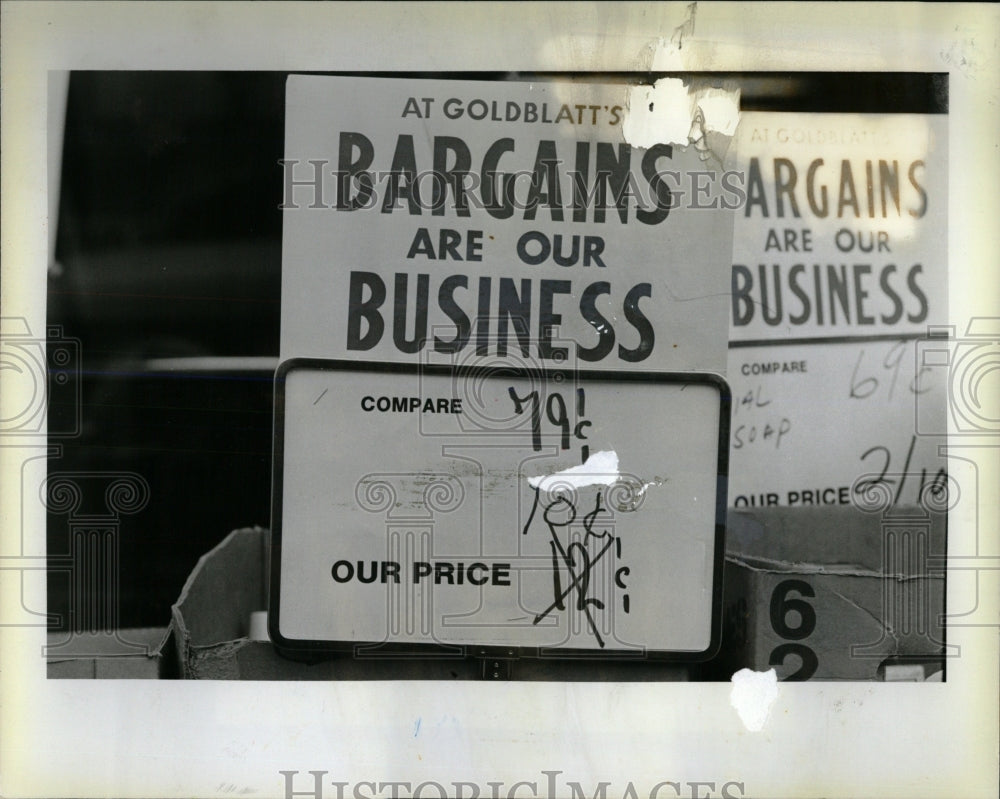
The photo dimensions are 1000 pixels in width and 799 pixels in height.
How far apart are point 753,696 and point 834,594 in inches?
11.2

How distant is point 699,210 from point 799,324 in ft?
1.09

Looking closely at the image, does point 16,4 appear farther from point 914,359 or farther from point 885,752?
point 885,752

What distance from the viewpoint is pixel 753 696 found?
2.20 metres

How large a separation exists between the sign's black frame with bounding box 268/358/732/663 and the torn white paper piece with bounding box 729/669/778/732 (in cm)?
9

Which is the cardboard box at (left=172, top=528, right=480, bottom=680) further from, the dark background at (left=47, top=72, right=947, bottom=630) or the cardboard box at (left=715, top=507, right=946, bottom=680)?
the cardboard box at (left=715, top=507, right=946, bottom=680)

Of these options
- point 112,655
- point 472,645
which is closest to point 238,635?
point 112,655

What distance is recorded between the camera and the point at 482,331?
215 centimetres

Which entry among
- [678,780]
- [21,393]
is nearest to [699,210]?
[678,780]

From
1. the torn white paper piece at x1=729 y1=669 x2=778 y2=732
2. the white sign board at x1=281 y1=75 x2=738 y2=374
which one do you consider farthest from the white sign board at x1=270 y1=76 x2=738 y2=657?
the torn white paper piece at x1=729 y1=669 x2=778 y2=732

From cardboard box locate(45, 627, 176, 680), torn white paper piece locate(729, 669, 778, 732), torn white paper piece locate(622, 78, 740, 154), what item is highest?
torn white paper piece locate(622, 78, 740, 154)

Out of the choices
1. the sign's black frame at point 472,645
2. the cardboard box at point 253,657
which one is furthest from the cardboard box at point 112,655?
the sign's black frame at point 472,645

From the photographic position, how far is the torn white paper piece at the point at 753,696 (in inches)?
86.4

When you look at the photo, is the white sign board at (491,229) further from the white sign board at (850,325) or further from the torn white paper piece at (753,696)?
the torn white paper piece at (753,696)

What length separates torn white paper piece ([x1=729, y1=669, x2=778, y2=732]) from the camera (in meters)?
2.19
